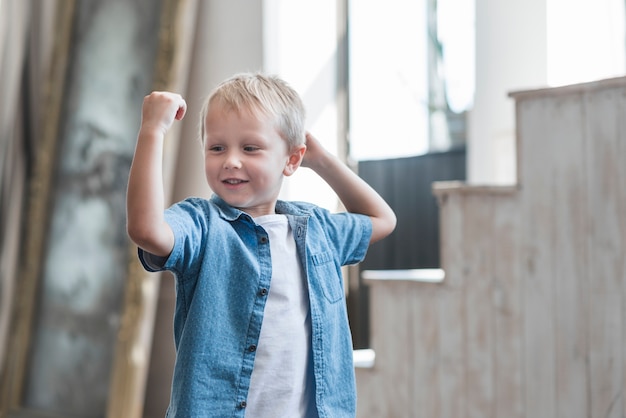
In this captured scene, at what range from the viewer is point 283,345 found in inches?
50.8

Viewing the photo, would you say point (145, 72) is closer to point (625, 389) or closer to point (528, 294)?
point (528, 294)

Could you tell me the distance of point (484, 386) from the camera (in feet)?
8.14

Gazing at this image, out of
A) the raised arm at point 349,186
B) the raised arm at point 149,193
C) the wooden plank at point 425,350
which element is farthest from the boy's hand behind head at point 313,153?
the wooden plank at point 425,350

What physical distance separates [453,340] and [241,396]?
1.41 meters

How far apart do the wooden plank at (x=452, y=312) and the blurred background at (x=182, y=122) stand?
840 mm

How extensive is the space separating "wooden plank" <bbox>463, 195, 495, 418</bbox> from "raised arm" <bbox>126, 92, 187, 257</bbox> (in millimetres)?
1492

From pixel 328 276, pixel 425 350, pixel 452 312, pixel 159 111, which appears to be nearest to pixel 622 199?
pixel 452 312

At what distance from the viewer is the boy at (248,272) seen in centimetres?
122

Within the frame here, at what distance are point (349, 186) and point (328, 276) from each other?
21cm

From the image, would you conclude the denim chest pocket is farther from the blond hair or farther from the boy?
the blond hair

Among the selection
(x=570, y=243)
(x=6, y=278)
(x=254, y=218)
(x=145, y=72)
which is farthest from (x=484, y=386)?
(x=6, y=278)

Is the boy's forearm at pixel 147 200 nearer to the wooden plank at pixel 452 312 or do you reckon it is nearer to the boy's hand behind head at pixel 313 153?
the boy's hand behind head at pixel 313 153

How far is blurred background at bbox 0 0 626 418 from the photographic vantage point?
3230 mm

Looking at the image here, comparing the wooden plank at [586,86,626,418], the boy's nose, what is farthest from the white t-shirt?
the wooden plank at [586,86,626,418]
